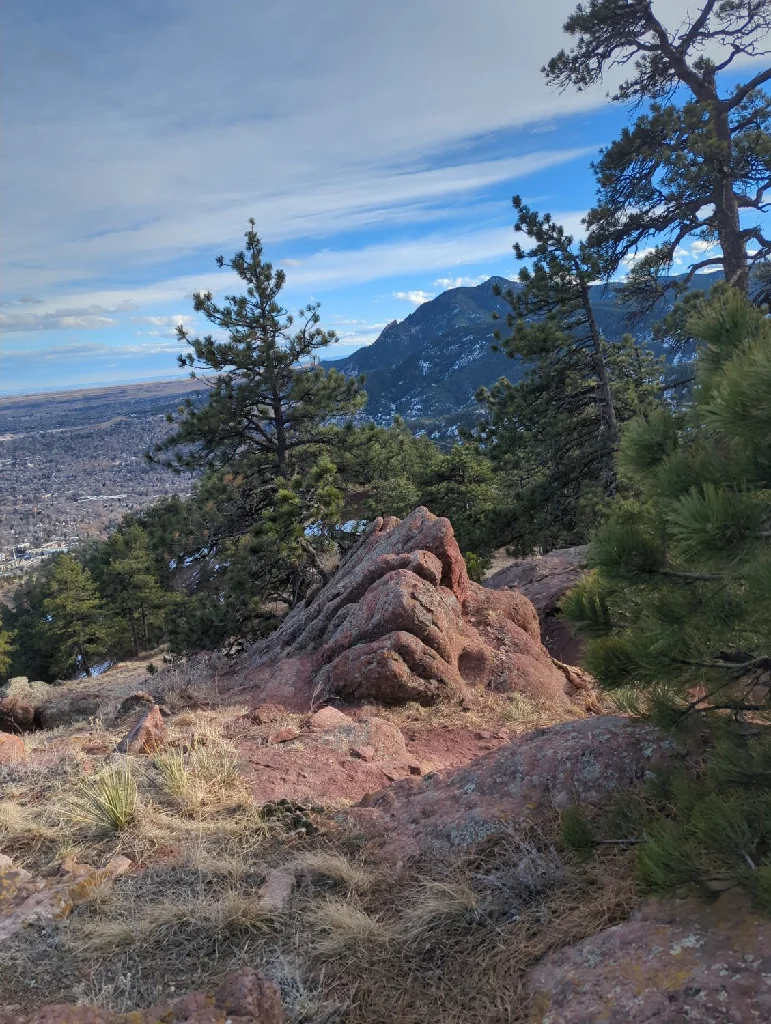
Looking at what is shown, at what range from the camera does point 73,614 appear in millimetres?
34781

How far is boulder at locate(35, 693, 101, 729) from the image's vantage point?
35.8 feet

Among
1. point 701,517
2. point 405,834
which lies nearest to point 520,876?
point 405,834

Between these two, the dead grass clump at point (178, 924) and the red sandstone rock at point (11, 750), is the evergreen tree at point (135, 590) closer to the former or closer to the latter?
the red sandstone rock at point (11, 750)

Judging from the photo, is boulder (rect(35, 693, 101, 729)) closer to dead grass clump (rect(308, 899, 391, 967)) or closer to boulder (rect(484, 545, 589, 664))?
boulder (rect(484, 545, 589, 664))

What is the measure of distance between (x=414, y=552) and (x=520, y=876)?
22.1ft

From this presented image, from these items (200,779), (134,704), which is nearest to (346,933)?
→ (200,779)

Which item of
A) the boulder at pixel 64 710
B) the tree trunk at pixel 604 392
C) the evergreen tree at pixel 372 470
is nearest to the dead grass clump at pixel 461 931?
the boulder at pixel 64 710

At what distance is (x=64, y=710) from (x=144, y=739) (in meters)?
6.13

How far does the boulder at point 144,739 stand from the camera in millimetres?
6113

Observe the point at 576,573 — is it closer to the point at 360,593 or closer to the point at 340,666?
the point at 360,593

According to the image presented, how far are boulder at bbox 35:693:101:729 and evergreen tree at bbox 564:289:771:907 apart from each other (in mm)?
10315

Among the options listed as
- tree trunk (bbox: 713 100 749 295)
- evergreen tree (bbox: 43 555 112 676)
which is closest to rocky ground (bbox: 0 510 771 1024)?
tree trunk (bbox: 713 100 749 295)

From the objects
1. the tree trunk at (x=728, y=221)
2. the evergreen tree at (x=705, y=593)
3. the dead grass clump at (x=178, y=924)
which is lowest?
the dead grass clump at (x=178, y=924)

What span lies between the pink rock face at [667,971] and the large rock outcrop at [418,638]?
5.49m
